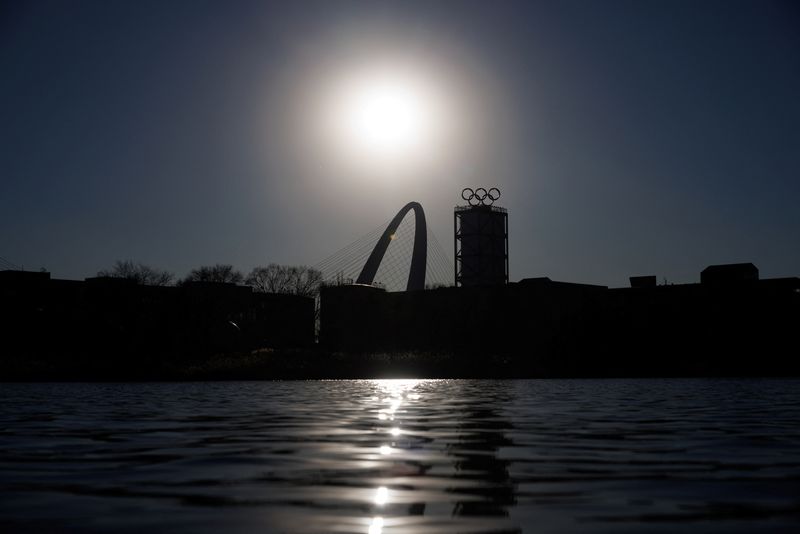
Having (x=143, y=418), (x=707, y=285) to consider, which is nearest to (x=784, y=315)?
(x=707, y=285)

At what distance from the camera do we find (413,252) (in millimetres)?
172625

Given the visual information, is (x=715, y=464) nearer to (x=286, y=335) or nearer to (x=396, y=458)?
(x=396, y=458)

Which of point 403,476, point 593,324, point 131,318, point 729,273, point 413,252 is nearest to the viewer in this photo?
point 403,476

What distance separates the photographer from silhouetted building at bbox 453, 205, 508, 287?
18962 centimetres

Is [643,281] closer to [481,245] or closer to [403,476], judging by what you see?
[481,245]

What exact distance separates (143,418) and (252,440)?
8.40 metres

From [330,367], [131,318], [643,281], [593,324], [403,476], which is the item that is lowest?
[403,476]

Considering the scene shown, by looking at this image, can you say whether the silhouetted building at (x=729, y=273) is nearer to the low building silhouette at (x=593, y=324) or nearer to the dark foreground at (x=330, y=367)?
the low building silhouette at (x=593, y=324)

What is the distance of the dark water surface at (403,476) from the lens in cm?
785

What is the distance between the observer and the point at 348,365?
284 feet

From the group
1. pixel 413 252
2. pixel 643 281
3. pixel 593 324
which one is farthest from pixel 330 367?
pixel 413 252

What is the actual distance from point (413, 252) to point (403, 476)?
531 ft

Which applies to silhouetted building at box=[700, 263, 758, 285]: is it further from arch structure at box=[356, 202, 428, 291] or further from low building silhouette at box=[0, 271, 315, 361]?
low building silhouette at box=[0, 271, 315, 361]

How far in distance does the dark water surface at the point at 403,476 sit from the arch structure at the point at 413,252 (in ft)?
481
